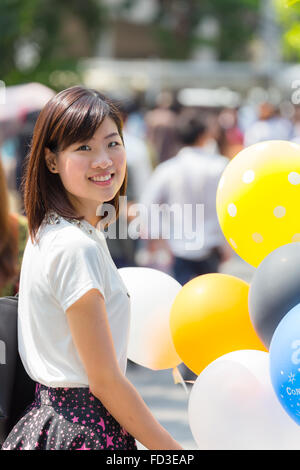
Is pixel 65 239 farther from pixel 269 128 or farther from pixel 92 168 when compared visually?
pixel 269 128

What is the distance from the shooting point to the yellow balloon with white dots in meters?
2.55

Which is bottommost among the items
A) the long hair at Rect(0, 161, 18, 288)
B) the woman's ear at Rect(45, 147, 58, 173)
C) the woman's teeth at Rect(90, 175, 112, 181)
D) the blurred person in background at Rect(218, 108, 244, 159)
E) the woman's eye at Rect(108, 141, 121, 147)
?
the blurred person in background at Rect(218, 108, 244, 159)

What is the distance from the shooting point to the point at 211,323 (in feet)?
8.34

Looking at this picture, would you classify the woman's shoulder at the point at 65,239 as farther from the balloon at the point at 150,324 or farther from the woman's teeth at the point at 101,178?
the balloon at the point at 150,324

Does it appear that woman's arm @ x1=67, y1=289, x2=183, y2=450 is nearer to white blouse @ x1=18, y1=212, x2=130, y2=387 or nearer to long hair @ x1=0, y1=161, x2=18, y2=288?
white blouse @ x1=18, y1=212, x2=130, y2=387

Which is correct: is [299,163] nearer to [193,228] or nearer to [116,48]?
[193,228]

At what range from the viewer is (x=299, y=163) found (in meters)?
2.57

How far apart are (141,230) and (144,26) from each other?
35843mm

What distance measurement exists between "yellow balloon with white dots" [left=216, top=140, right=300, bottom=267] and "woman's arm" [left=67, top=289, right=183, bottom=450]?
83 centimetres

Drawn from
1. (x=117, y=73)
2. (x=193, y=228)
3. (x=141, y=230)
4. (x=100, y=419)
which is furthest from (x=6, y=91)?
(x=117, y=73)

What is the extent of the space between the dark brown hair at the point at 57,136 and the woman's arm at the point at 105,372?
0.87 ft

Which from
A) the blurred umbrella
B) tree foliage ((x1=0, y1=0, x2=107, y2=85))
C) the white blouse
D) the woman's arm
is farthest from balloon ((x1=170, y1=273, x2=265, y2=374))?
tree foliage ((x1=0, y1=0, x2=107, y2=85))

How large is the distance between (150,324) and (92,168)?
2.60 feet
